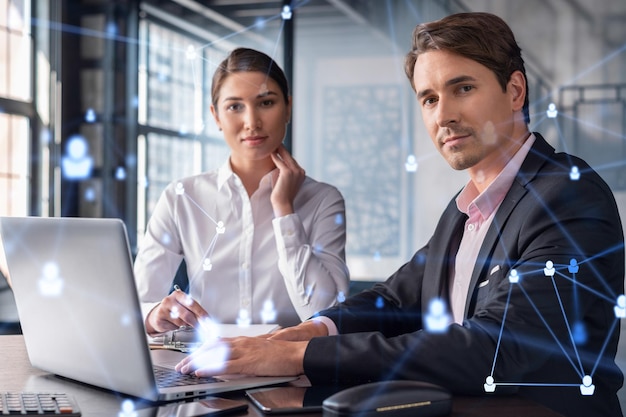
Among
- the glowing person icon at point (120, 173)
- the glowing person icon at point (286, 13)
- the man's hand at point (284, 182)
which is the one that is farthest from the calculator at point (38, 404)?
the glowing person icon at point (286, 13)

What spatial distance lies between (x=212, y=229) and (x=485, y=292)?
105 cm

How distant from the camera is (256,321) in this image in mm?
2145

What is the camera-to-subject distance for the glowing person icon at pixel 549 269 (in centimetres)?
121

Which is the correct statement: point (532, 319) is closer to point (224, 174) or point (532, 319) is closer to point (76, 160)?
point (224, 174)

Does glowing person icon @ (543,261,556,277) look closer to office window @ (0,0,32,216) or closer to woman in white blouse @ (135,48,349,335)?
woman in white blouse @ (135,48,349,335)

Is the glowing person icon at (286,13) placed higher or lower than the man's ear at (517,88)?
higher

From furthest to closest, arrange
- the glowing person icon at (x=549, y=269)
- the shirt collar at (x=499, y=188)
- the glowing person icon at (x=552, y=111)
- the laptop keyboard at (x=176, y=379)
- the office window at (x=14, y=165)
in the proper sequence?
the glowing person icon at (x=552, y=111) < the office window at (x=14, y=165) < the shirt collar at (x=499, y=188) < the glowing person icon at (x=549, y=269) < the laptop keyboard at (x=176, y=379)

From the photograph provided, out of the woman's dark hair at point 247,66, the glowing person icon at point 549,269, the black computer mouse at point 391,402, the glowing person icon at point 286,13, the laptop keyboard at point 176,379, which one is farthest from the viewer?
the glowing person icon at point 286,13

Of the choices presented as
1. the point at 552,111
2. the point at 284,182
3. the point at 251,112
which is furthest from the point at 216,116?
the point at 552,111

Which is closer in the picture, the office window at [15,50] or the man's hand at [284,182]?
the man's hand at [284,182]

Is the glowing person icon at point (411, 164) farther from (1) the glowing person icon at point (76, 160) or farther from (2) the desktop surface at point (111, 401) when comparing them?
(2) the desktop surface at point (111, 401)

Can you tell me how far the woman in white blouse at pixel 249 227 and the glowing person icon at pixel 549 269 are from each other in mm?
917

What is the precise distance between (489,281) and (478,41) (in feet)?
1.65

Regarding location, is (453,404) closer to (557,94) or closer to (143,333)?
(143,333)
